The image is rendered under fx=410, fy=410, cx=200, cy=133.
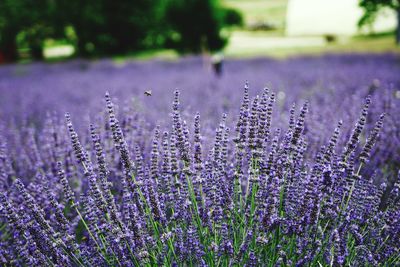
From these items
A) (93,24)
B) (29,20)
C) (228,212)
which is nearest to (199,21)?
(93,24)

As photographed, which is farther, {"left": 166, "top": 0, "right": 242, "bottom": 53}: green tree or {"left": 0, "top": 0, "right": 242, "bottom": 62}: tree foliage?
{"left": 0, "top": 0, "right": 242, "bottom": 62}: tree foliage

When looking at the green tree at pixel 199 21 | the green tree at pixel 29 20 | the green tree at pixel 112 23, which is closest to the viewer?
the green tree at pixel 199 21

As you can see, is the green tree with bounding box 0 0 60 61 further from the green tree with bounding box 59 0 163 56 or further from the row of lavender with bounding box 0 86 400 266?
the row of lavender with bounding box 0 86 400 266

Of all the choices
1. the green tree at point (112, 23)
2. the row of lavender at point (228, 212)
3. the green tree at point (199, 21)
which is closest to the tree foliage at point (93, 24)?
the green tree at point (112, 23)

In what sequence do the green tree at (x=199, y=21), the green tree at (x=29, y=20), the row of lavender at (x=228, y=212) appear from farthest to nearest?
the green tree at (x=29, y=20), the green tree at (x=199, y=21), the row of lavender at (x=228, y=212)

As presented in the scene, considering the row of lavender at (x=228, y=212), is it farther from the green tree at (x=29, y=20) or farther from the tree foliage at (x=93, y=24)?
the green tree at (x=29, y=20)

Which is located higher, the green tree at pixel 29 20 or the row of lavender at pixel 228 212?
the green tree at pixel 29 20

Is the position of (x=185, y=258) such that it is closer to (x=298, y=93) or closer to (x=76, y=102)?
(x=298, y=93)

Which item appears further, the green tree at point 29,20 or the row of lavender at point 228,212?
the green tree at point 29,20

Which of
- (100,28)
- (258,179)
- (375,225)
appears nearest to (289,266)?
(258,179)

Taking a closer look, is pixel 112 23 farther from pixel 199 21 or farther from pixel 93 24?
pixel 199 21

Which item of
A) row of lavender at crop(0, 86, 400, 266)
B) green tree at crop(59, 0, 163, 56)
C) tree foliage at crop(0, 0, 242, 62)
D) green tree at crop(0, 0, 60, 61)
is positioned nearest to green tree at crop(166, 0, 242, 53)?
tree foliage at crop(0, 0, 242, 62)

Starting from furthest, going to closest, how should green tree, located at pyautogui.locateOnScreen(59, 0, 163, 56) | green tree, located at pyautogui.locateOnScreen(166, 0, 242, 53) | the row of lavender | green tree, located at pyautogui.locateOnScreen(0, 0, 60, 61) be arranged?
green tree, located at pyautogui.locateOnScreen(59, 0, 163, 56)
green tree, located at pyautogui.locateOnScreen(0, 0, 60, 61)
green tree, located at pyautogui.locateOnScreen(166, 0, 242, 53)
the row of lavender

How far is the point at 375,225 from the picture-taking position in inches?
94.4
